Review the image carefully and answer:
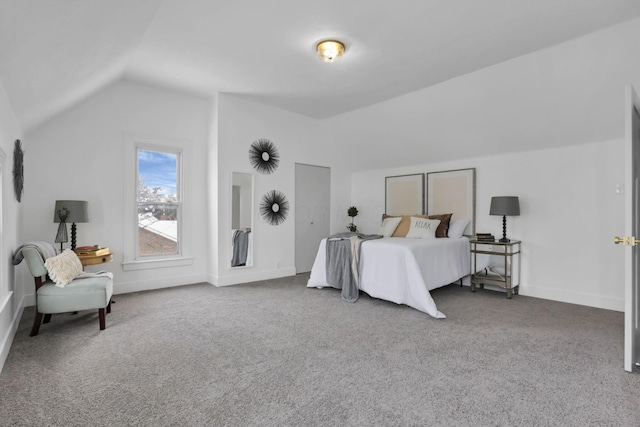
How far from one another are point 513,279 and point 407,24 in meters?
3.48

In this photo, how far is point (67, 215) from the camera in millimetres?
3580

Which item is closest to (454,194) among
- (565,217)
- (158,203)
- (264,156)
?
(565,217)

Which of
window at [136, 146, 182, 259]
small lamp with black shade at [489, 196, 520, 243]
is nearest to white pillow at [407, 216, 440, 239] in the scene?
small lamp with black shade at [489, 196, 520, 243]

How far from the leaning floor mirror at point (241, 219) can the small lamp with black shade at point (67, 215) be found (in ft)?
5.96

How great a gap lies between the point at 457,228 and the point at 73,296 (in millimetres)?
4651

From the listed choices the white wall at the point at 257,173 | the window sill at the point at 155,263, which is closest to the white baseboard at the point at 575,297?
the white wall at the point at 257,173

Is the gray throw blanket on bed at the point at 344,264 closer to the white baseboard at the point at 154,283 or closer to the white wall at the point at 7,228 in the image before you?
the white baseboard at the point at 154,283

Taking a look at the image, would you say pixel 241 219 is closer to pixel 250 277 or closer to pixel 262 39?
pixel 250 277

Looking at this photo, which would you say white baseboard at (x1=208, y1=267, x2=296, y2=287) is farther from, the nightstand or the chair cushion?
the nightstand

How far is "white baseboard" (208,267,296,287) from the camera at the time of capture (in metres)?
4.81

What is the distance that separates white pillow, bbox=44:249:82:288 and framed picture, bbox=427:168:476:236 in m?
4.75

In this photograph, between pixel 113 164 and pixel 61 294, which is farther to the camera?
pixel 113 164

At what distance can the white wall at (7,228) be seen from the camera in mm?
2441

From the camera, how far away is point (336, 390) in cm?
203
